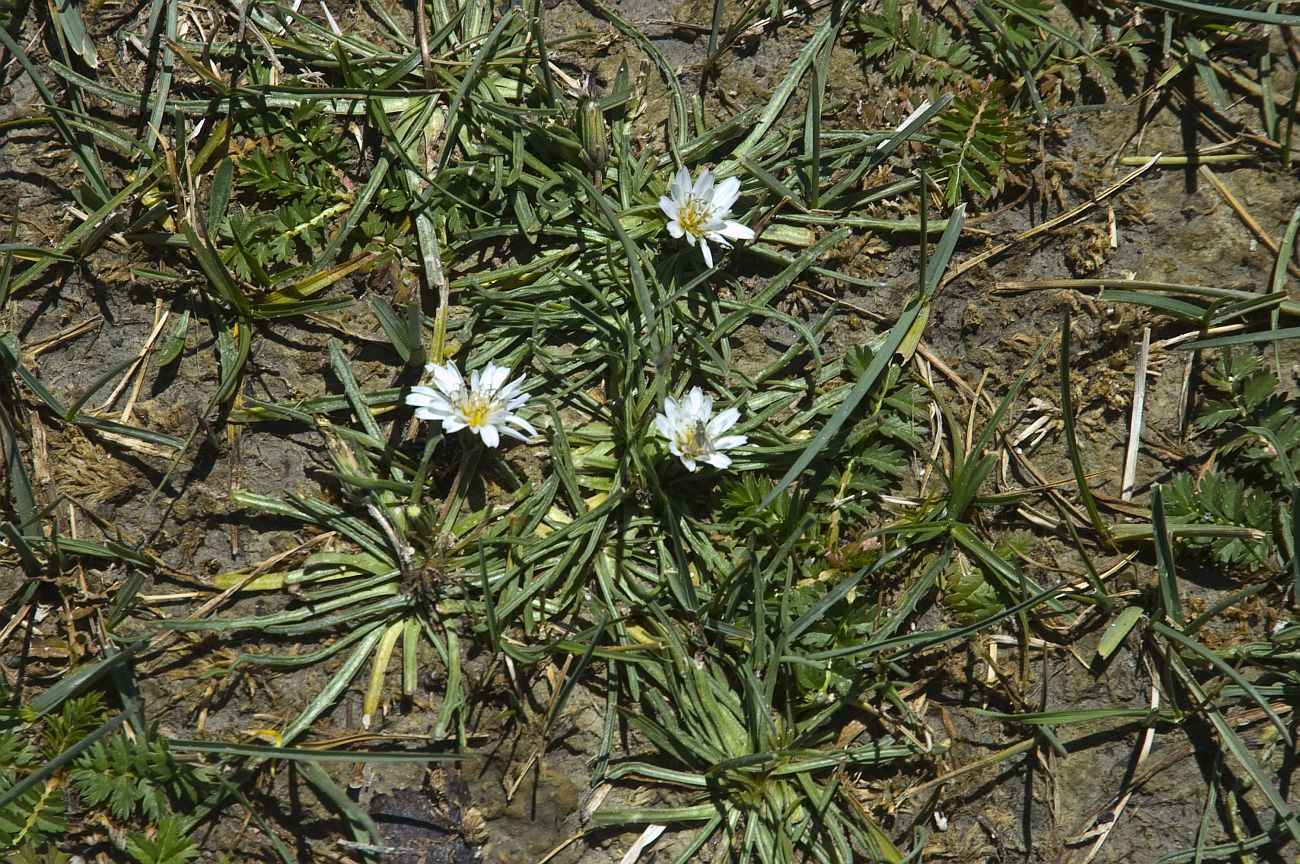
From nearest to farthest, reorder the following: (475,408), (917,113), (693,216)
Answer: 1. (475,408)
2. (693,216)
3. (917,113)

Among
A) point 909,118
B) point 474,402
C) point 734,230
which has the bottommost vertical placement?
point 474,402

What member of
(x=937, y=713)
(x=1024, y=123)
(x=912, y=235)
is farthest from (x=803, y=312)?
(x=937, y=713)

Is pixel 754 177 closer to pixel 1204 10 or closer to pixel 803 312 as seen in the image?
pixel 803 312

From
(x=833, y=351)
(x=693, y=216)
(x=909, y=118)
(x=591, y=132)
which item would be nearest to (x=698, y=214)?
(x=693, y=216)

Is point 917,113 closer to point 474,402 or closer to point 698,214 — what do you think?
point 698,214

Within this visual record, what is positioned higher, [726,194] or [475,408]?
[726,194]

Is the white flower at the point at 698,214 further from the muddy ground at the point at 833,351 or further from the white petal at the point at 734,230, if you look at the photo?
the muddy ground at the point at 833,351
